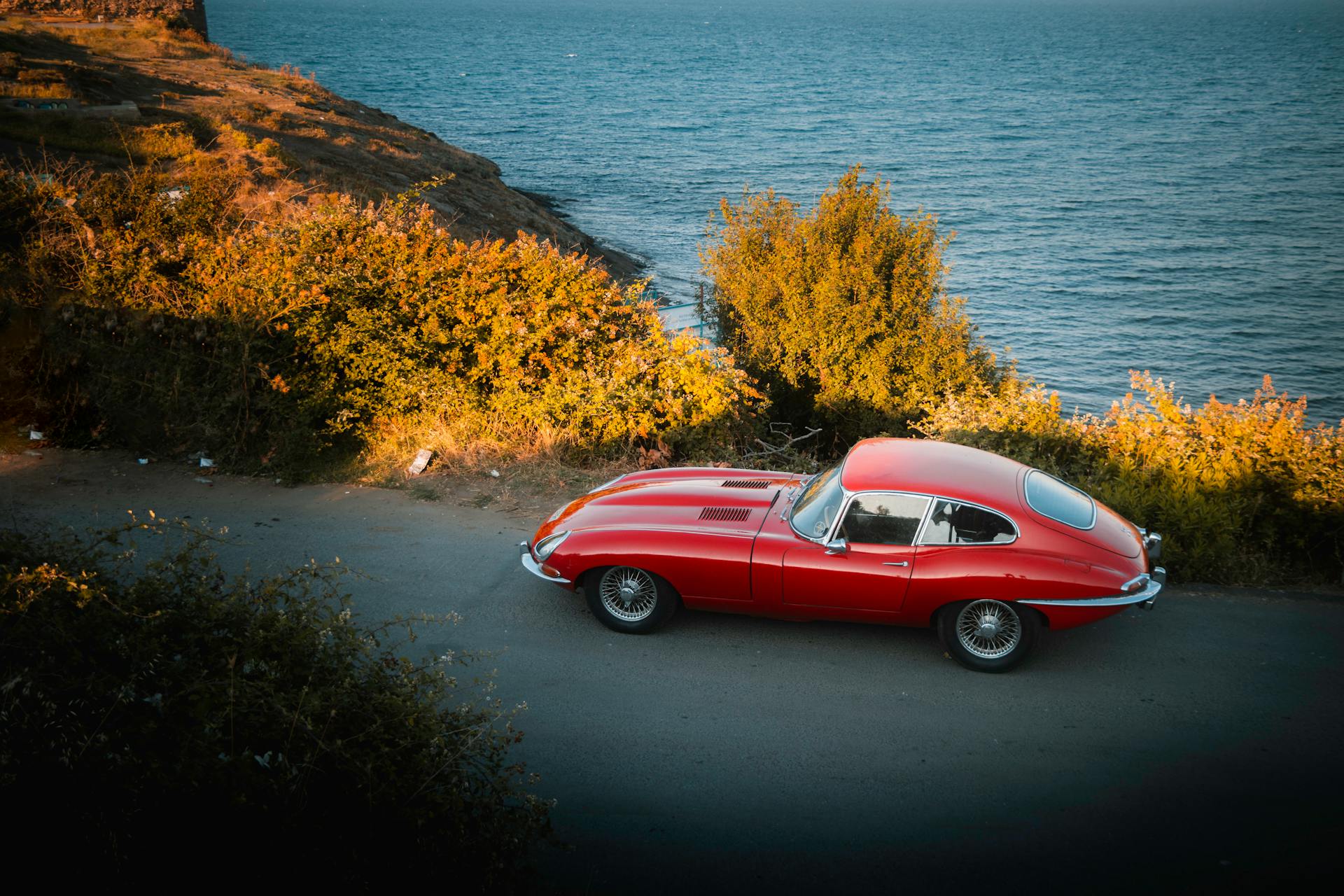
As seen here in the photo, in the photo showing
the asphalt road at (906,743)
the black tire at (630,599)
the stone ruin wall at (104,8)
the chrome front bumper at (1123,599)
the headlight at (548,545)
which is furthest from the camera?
the stone ruin wall at (104,8)

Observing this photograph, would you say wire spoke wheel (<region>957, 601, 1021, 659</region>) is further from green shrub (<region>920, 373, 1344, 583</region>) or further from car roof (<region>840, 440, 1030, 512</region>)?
green shrub (<region>920, 373, 1344, 583</region>)

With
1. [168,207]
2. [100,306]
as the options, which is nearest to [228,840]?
[100,306]

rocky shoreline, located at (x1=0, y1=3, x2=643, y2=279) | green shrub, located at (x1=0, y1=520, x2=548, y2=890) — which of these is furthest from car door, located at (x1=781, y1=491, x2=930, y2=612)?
rocky shoreline, located at (x1=0, y1=3, x2=643, y2=279)

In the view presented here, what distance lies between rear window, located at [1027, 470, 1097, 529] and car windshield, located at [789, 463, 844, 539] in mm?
1362

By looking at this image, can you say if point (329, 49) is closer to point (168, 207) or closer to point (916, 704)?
point (168, 207)

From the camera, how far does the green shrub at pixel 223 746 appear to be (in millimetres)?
3285

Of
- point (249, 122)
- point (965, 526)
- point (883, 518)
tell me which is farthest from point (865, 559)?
point (249, 122)

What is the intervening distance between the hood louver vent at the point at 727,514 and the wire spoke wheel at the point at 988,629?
1726 millimetres

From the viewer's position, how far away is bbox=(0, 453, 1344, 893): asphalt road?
4.63m

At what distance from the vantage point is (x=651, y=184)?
2000 inches

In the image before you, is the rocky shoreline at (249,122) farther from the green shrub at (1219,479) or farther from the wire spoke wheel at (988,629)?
the wire spoke wheel at (988,629)

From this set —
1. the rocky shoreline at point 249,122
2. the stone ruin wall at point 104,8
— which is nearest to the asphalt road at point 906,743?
the rocky shoreline at point 249,122

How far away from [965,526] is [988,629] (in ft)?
2.45

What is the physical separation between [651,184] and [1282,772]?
48.9 meters
